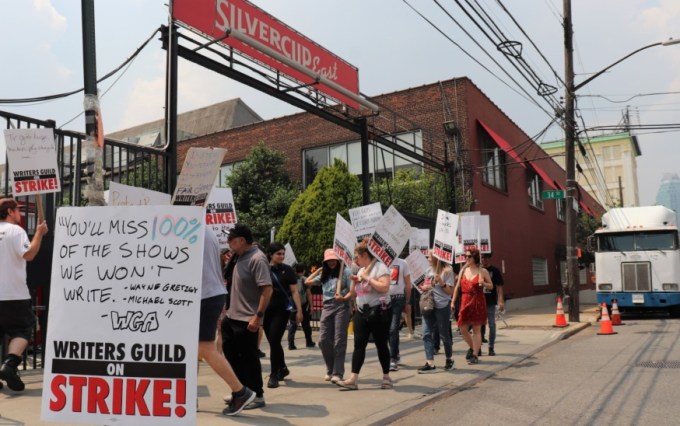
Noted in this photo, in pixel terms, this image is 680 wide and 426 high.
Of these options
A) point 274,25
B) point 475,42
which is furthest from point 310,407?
point 475,42

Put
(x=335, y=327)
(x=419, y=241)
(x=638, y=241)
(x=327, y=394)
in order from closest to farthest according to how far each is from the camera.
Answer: (x=327, y=394) < (x=335, y=327) < (x=419, y=241) < (x=638, y=241)

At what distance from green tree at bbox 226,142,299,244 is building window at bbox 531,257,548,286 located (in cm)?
1288

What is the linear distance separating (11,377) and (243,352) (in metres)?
2.50

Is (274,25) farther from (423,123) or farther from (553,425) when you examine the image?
(423,123)

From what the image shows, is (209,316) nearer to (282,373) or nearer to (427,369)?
(282,373)

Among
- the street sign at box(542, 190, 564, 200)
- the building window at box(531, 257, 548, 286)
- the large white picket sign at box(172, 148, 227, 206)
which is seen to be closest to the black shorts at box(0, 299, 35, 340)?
the large white picket sign at box(172, 148, 227, 206)

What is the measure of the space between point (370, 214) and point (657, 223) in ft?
48.0

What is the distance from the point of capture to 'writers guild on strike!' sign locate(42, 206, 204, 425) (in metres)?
3.99

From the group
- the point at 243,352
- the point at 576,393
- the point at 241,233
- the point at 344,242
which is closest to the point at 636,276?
the point at 576,393

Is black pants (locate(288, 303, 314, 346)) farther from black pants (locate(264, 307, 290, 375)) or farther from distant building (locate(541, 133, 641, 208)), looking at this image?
distant building (locate(541, 133, 641, 208))

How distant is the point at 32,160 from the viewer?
6.23 meters

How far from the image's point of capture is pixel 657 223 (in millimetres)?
19906

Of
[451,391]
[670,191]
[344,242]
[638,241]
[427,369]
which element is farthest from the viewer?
[670,191]

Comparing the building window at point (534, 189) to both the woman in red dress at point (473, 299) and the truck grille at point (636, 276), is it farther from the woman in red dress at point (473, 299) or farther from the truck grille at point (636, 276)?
the woman in red dress at point (473, 299)
